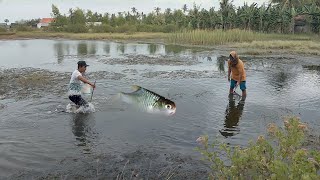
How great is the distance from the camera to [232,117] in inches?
367

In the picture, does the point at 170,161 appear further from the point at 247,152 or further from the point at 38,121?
the point at 38,121

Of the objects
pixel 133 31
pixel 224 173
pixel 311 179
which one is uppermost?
pixel 133 31

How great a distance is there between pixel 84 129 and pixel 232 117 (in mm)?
3903

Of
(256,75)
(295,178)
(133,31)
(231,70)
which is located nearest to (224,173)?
(295,178)

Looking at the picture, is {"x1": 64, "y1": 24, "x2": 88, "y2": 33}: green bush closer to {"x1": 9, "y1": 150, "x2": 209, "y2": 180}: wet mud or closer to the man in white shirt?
the man in white shirt

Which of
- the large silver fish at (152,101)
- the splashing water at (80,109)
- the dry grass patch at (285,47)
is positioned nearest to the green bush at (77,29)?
the dry grass patch at (285,47)

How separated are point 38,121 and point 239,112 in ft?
17.8

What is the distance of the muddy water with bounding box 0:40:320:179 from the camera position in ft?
20.1

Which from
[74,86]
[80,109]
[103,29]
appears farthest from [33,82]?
[103,29]

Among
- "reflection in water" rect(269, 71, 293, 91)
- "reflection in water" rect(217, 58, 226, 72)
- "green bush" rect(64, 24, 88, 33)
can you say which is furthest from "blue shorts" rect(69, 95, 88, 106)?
"green bush" rect(64, 24, 88, 33)

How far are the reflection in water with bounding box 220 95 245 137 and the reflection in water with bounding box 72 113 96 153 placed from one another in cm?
302

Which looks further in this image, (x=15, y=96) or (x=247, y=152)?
(x=15, y=96)

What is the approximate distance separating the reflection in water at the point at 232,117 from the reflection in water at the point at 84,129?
3.02m

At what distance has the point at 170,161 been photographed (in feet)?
20.7
